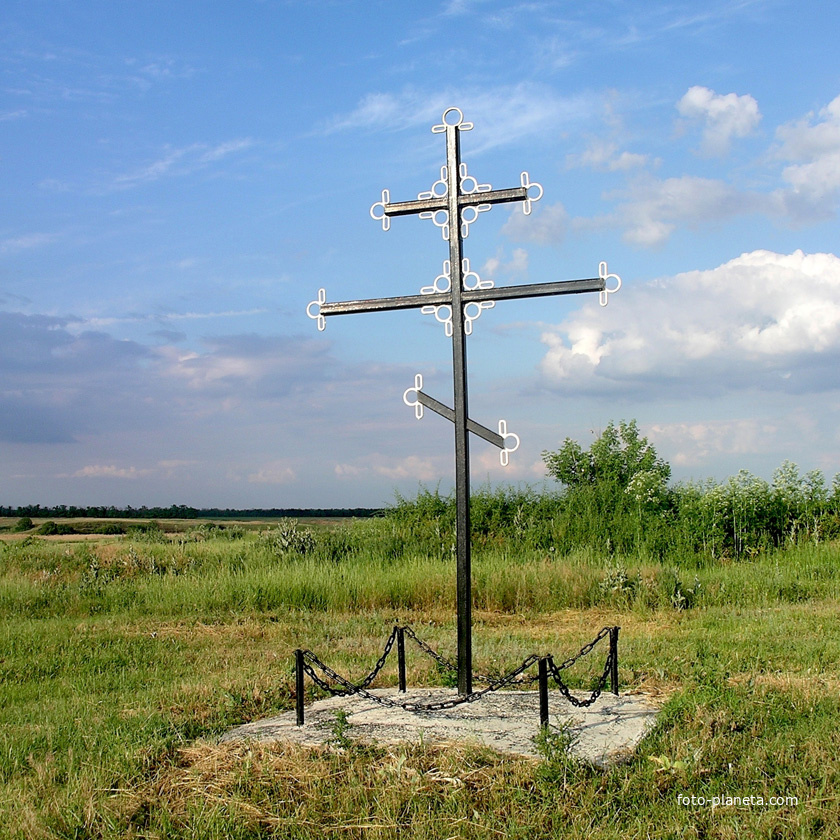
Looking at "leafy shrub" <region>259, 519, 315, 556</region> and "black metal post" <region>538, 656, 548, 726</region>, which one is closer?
"black metal post" <region>538, 656, 548, 726</region>

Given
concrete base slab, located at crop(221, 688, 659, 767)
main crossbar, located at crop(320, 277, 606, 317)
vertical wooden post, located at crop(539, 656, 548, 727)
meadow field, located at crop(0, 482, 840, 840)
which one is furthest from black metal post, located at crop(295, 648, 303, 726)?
main crossbar, located at crop(320, 277, 606, 317)

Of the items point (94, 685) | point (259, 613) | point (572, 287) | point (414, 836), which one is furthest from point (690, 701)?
point (259, 613)

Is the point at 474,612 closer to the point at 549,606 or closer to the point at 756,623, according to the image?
the point at 549,606

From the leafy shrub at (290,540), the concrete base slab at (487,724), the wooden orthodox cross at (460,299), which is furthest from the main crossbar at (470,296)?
the leafy shrub at (290,540)

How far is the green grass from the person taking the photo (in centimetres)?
426

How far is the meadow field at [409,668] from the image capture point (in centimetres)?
429

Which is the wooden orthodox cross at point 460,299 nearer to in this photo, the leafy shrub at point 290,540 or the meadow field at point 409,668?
the meadow field at point 409,668

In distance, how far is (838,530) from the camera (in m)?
15.5

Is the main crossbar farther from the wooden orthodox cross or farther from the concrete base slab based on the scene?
the concrete base slab

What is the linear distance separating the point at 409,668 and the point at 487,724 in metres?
2.02

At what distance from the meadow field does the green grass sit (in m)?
0.02

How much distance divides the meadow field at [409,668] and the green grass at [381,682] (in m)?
0.02

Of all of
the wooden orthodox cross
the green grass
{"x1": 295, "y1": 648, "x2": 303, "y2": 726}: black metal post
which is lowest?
the green grass

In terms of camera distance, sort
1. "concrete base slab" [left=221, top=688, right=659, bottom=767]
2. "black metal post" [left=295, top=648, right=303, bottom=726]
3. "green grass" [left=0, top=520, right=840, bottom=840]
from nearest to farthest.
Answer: "green grass" [left=0, top=520, right=840, bottom=840] < "concrete base slab" [left=221, top=688, right=659, bottom=767] < "black metal post" [left=295, top=648, right=303, bottom=726]
